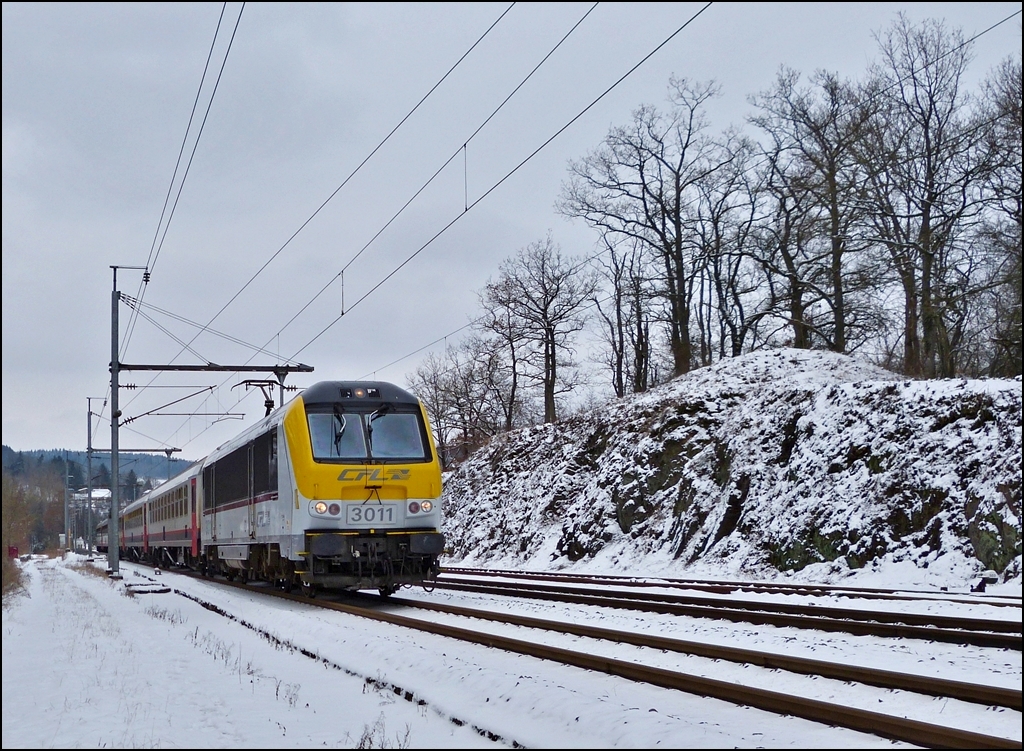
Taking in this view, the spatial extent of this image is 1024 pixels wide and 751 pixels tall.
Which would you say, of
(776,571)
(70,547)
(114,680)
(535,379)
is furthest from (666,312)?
(70,547)

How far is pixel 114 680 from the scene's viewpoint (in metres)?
8.73

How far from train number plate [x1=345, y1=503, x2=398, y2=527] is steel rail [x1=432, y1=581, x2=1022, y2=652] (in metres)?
2.90

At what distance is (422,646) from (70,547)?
79107 mm

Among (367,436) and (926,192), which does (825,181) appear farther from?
(367,436)

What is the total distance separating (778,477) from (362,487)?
1005 cm

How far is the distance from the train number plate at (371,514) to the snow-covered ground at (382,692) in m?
3.15

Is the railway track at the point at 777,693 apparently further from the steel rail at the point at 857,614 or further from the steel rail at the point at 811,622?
the steel rail at the point at 857,614

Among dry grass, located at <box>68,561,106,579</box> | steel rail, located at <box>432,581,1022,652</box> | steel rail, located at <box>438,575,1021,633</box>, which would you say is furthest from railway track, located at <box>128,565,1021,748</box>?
dry grass, located at <box>68,561,106,579</box>

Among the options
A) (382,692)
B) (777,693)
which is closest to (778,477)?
(777,693)

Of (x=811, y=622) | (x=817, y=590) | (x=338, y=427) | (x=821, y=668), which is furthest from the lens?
(x=338, y=427)

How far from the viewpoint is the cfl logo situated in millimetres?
16547

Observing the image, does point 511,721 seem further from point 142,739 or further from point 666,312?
point 666,312

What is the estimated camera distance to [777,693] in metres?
7.45

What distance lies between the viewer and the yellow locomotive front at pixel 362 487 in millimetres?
16375
